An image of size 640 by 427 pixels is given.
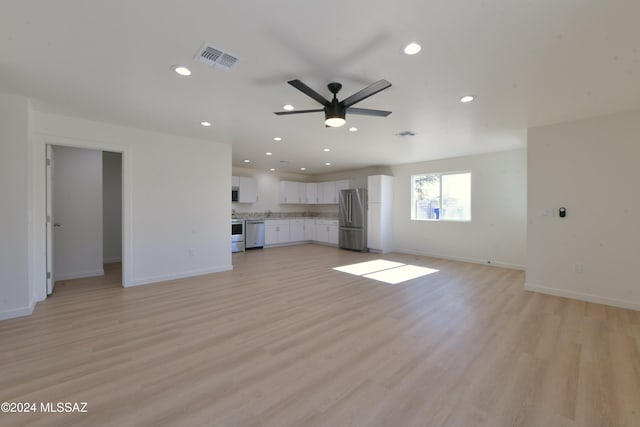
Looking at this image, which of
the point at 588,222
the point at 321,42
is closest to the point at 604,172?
the point at 588,222

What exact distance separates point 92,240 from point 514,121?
745 cm

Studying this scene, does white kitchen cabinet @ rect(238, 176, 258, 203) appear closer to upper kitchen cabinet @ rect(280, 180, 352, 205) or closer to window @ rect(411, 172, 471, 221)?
upper kitchen cabinet @ rect(280, 180, 352, 205)

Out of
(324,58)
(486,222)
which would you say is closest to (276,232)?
(486,222)

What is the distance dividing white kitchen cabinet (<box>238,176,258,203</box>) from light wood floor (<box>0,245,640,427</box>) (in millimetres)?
4491

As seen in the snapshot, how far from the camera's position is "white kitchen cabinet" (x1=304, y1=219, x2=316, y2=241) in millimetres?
9500

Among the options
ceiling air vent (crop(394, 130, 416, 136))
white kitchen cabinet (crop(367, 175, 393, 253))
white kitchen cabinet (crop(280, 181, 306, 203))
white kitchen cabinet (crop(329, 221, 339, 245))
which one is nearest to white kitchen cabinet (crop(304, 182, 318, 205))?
white kitchen cabinet (crop(280, 181, 306, 203))

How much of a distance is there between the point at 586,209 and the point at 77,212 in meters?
8.31

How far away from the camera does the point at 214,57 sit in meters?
2.22

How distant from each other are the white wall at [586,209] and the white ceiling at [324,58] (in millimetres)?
322

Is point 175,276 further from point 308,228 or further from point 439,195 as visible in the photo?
point 439,195

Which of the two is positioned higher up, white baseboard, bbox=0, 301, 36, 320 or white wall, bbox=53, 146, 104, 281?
white wall, bbox=53, 146, 104, 281

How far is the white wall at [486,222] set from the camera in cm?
545

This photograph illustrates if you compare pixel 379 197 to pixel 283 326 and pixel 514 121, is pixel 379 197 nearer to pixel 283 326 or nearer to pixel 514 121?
pixel 514 121

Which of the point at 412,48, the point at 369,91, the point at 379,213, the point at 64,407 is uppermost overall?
the point at 412,48
